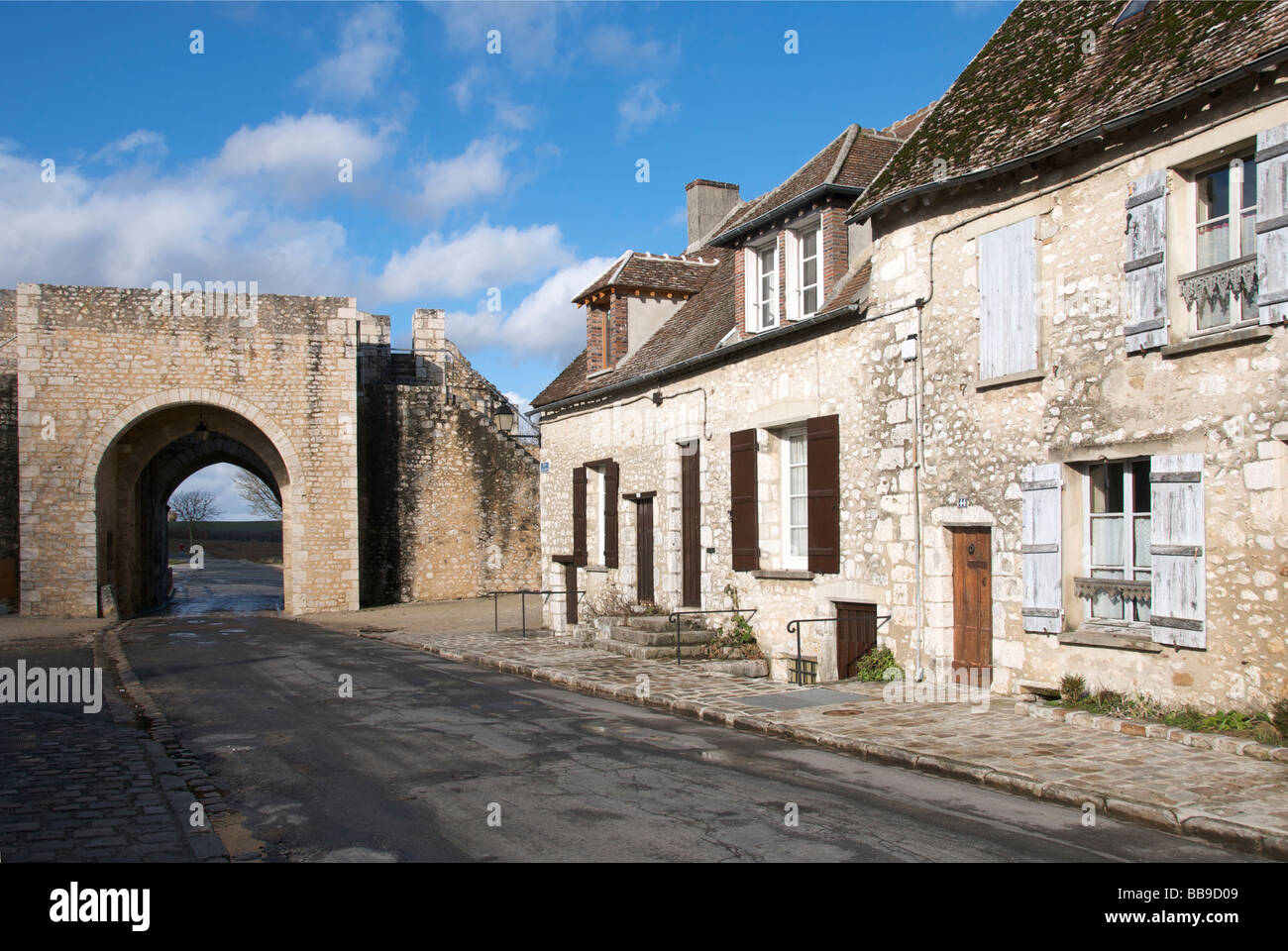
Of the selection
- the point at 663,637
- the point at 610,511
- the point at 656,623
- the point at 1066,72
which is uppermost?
the point at 1066,72

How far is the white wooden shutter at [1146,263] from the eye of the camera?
7.84 meters

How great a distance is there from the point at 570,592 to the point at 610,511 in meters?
2.57

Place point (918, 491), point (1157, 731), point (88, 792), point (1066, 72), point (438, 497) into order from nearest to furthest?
point (88, 792) → point (1157, 731) → point (1066, 72) → point (918, 491) → point (438, 497)

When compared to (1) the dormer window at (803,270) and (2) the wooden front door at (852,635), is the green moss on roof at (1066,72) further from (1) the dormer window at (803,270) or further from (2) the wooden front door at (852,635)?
(2) the wooden front door at (852,635)

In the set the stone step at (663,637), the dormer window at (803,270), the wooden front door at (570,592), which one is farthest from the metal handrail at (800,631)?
the wooden front door at (570,592)

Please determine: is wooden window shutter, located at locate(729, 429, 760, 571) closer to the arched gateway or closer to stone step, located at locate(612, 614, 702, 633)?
stone step, located at locate(612, 614, 702, 633)

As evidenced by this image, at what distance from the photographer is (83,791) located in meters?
6.33

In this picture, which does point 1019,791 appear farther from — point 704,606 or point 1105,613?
point 704,606

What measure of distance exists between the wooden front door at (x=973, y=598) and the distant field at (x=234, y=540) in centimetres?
5240

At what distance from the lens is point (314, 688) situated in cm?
1135

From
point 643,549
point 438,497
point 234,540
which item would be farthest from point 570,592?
point 234,540

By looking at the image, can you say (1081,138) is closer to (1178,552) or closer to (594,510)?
(1178,552)

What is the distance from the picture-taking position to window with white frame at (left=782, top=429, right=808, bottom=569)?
496 inches

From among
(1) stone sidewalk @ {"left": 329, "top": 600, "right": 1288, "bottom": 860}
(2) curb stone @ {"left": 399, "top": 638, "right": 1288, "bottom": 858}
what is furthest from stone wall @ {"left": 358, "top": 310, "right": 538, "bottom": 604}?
(2) curb stone @ {"left": 399, "top": 638, "right": 1288, "bottom": 858}
